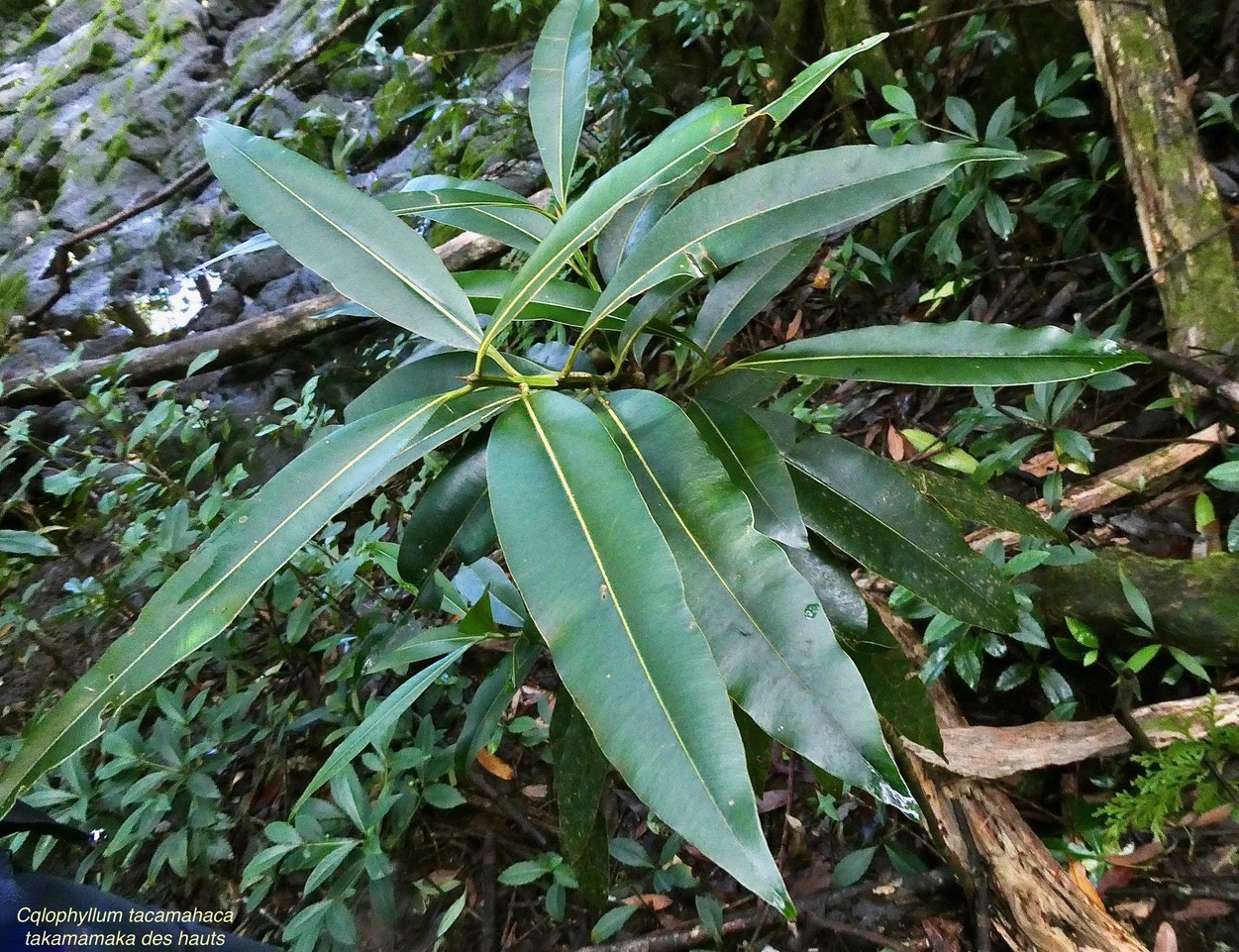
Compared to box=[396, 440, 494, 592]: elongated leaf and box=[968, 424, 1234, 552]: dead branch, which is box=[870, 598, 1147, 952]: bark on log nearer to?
box=[968, 424, 1234, 552]: dead branch

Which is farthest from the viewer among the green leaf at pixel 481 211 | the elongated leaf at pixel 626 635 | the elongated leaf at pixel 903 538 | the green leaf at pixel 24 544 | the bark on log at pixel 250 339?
the bark on log at pixel 250 339

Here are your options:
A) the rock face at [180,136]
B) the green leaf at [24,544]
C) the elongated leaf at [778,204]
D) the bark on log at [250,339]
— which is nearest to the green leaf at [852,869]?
the elongated leaf at [778,204]

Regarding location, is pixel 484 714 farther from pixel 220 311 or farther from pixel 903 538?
pixel 220 311

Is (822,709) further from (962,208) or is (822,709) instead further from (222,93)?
(222,93)

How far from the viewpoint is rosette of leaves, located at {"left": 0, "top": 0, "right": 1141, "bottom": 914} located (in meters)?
0.48

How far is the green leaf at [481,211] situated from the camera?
88 cm

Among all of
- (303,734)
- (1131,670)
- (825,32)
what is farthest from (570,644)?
(825,32)

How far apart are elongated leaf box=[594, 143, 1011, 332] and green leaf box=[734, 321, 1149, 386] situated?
0.45 feet

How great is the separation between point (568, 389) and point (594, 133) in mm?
1950

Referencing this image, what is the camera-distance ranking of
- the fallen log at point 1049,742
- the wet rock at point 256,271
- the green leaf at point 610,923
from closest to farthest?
the fallen log at point 1049,742 → the green leaf at point 610,923 → the wet rock at point 256,271

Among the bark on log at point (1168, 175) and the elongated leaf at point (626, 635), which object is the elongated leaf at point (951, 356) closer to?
the elongated leaf at point (626, 635)

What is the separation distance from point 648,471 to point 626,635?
18 centimetres

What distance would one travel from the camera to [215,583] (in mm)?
519

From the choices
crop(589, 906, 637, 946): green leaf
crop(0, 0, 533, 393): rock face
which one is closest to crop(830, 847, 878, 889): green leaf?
crop(589, 906, 637, 946): green leaf
